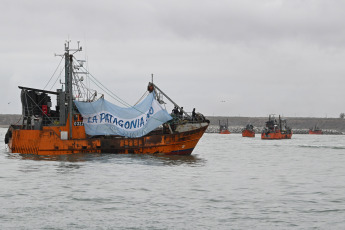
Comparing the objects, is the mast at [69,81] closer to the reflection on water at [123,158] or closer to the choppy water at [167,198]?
the reflection on water at [123,158]

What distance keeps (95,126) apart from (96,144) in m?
1.75

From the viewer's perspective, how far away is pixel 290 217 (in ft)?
54.4

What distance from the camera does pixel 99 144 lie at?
146ft

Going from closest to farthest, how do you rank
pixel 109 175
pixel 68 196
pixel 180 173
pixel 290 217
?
pixel 290 217, pixel 68 196, pixel 109 175, pixel 180 173

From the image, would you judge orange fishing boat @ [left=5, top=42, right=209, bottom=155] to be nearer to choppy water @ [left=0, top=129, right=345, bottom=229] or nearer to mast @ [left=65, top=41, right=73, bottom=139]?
mast @ [left=65, top=41, right=73, bottom=139]

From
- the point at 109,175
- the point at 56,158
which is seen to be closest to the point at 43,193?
Answer: the point at 109,175

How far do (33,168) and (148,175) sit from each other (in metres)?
8.59

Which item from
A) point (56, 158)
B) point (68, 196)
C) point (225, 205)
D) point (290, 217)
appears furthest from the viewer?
point (56, 158)

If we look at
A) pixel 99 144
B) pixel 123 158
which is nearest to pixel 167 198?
pixel 123 158

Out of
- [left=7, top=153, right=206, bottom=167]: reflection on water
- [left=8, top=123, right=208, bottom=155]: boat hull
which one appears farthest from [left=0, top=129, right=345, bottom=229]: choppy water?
[left=8, top=123, right=208, bottom=155]: boat hull

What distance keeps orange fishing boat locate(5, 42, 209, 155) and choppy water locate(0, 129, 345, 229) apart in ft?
32.8

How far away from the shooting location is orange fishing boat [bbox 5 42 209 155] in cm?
4419

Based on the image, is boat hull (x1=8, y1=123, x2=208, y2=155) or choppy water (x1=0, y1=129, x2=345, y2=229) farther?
boat hull (x1=8, y1=123, x2=208, y2=155)

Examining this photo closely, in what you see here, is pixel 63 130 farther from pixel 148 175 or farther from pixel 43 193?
pixel 43 193
